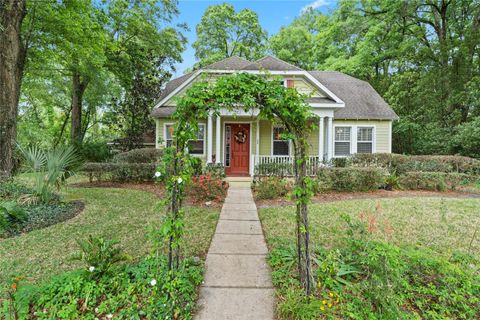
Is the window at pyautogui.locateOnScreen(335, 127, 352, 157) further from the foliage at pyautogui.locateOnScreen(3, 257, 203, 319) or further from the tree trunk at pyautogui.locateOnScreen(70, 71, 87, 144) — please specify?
the tree trunk at pyautogui.locateOnScreen(70, 71, 87, 144)

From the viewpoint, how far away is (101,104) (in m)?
19.4

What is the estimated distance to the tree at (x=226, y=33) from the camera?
911 inches

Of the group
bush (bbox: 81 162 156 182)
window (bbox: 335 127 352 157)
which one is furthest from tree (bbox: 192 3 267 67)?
bush (bbox: 81 162 156 182)

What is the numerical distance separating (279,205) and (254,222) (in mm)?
1613

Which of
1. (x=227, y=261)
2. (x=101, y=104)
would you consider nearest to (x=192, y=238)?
(x=227, y=261)

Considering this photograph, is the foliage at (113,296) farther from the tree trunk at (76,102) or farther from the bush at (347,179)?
the tree trunk at (76,102)

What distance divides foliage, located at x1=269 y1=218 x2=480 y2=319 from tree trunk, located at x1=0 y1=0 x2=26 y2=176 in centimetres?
759

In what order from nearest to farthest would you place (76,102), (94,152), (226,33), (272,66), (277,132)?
1. (277,132)
2. (272,66)
3. (94,152)
4. (76,102)
5. (226,33)

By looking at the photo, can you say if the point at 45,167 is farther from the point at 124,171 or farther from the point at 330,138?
the point at 330,138

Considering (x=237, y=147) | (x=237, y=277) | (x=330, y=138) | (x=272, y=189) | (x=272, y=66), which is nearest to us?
(x=237, y=277)

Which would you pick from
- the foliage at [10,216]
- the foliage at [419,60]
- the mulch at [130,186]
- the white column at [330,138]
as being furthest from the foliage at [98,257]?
the foliage at [419,60]

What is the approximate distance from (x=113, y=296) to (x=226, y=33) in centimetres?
2535

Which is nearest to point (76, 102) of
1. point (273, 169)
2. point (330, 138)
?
point (273, 169)

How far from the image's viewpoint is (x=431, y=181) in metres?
8.35
